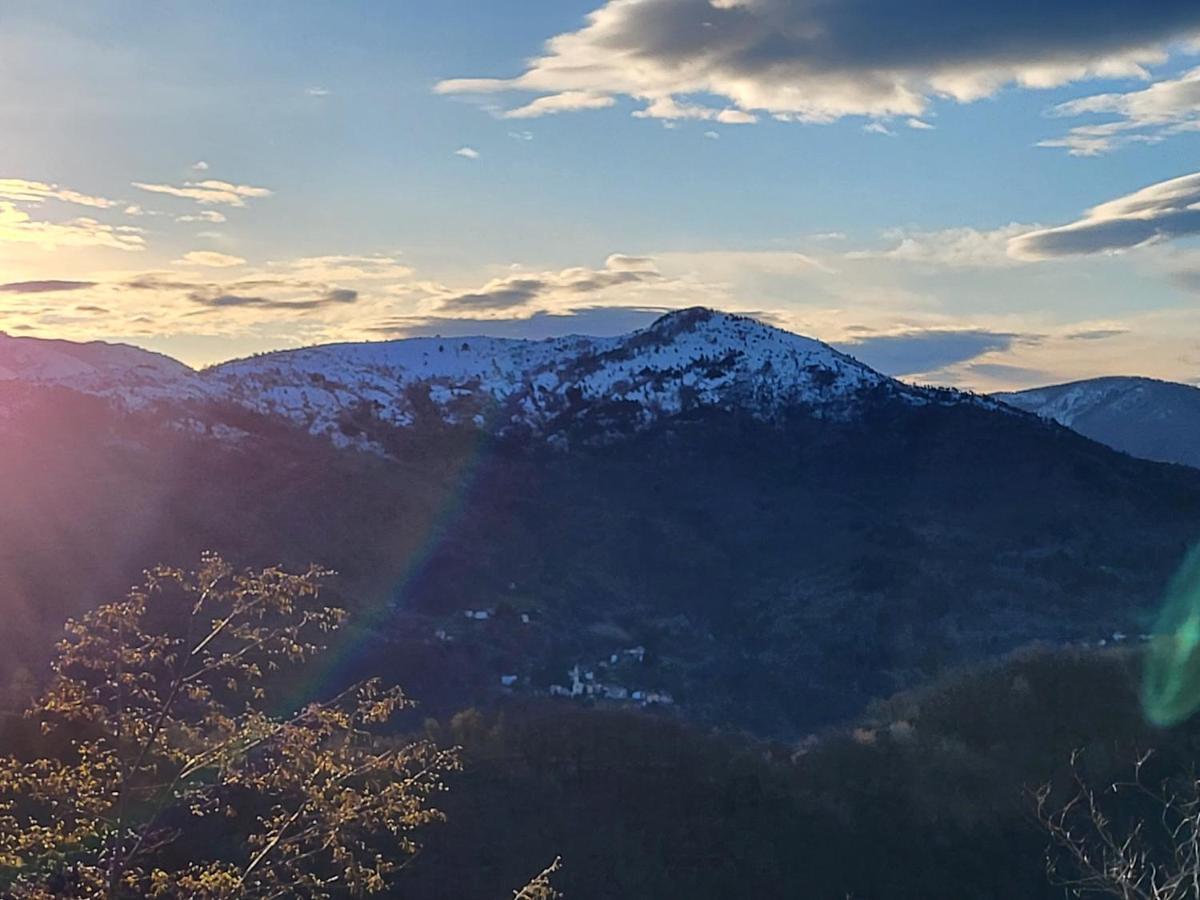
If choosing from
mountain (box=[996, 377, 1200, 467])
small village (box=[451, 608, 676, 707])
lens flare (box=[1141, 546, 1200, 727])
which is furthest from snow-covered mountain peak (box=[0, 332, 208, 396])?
mountain (box=[996, 377, 1200, 467])

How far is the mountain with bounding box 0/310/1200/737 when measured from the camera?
4378 centimetres

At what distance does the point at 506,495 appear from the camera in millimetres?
61062

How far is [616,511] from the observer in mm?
61594

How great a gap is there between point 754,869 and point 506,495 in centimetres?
4305

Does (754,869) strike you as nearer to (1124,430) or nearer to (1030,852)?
(1030,852)

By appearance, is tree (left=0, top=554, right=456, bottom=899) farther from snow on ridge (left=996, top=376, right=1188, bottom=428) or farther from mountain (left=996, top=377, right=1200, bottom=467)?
snow on ridge (left=996, top=376, right=1188, bottom=428)

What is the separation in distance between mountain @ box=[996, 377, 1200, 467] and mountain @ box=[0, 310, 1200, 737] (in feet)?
140

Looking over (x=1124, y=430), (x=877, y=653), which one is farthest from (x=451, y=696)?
(x=1124, y=430)

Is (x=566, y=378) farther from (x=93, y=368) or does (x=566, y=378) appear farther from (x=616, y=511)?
(x=93, y=368)

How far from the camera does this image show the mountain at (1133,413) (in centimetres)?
10838

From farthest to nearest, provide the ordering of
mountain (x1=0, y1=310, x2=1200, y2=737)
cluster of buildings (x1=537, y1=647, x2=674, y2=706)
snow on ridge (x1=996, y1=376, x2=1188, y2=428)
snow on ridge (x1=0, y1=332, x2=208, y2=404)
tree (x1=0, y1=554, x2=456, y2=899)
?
snow on ridge (x1=996, y1=376, x2=1188, y2=428) → snow on ridge (x1=0, y1=332, x2=208, y2=404) → mountain (x1=0, y1=310, x2=1200, y2=737) → cluster of buildings (x1=537, y1=647, x2=674, y2=706) → tree (x1=0, y1=554, x2=456, y2=899)

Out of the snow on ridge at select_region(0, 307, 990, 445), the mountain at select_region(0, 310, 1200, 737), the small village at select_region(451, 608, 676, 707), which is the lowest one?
the small village at select_region(451, 608, 676, 707)

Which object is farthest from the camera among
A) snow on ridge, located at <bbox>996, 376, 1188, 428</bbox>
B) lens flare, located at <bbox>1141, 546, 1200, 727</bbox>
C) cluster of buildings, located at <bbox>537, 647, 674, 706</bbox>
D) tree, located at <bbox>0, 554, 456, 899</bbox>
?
snow on ridge, located at <bbox>996, 376, 1188, 428</bbox>

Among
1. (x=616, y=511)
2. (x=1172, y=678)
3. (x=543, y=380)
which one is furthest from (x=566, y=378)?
(x=1172, y=678)
